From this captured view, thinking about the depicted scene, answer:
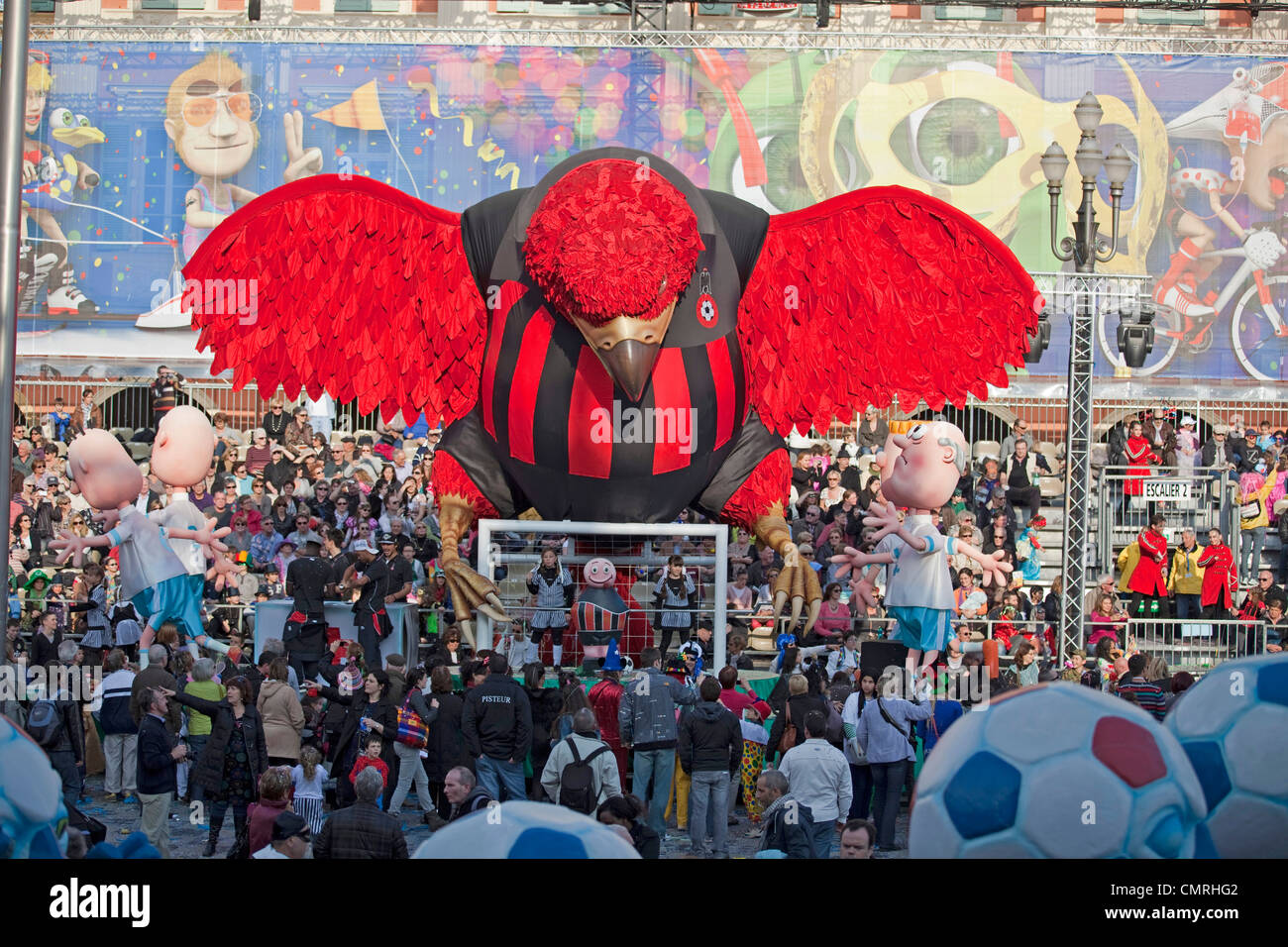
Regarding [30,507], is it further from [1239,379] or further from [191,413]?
[1239,379]

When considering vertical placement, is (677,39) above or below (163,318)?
above

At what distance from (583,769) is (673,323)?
244cm

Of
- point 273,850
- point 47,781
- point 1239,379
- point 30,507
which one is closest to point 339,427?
point 30,507

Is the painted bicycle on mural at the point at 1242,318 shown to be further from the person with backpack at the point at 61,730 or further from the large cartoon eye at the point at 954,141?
the person with backpack at the point at 61,730

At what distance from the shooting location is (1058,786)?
3.78 metres

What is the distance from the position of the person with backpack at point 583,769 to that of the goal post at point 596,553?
3.45 feet

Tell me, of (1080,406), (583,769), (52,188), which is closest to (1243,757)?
(583,769)

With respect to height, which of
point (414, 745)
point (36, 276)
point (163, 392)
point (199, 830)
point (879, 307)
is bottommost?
point (199, 830)

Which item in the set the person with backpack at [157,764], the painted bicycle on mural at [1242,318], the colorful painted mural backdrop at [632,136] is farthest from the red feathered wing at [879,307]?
the painted bicycle on mural at [1242,318]

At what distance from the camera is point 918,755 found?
1028 centimetres

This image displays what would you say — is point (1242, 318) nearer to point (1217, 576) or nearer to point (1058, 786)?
point (1217, 576)

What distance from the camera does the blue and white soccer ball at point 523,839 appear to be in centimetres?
337

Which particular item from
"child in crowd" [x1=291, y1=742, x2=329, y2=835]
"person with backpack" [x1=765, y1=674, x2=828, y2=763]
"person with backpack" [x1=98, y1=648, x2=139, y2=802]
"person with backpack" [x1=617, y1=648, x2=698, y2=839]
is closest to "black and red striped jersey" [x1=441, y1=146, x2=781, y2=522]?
"person with backpack" [x1=617, y1=648, x2=698, y2=839]
